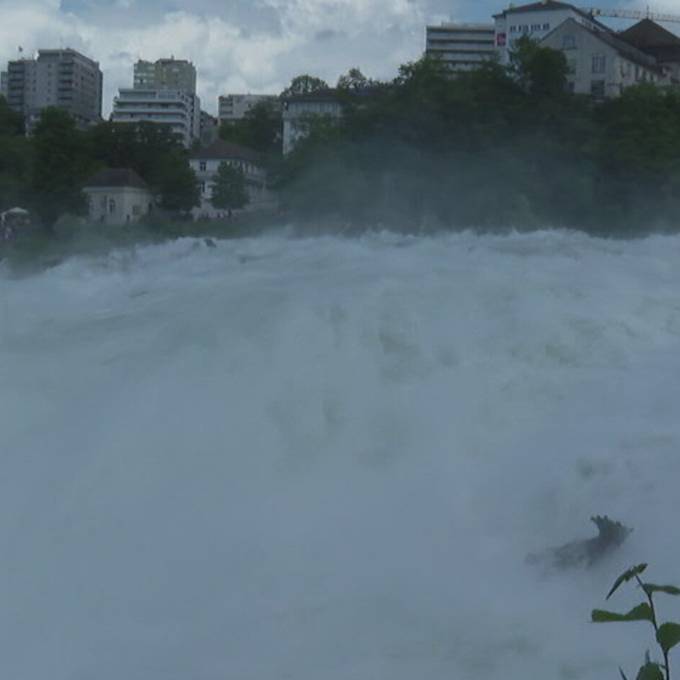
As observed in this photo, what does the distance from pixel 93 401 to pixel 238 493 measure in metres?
2.11

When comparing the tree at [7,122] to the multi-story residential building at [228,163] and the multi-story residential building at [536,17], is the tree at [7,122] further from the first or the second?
the multi-story residential building at [536,17]

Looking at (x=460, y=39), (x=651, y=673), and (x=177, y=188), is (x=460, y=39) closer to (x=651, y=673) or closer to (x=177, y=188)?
(x=177, y=188)

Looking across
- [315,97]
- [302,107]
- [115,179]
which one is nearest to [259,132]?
[302,107]

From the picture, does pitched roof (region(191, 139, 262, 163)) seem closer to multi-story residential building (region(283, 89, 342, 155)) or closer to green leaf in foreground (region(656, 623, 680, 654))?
multi-story residential building (region(283, 89, 342, 155))

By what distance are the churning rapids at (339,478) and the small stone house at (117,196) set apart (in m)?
22.3

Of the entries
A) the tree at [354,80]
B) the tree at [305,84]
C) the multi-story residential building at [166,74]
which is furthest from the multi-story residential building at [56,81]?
the tree at [354,80]

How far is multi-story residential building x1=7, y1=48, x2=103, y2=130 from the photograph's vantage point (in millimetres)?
109188

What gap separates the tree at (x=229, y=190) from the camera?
4050 cm

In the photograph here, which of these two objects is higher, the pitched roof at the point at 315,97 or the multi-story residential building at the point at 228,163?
the pitched roof at the point at 315,97

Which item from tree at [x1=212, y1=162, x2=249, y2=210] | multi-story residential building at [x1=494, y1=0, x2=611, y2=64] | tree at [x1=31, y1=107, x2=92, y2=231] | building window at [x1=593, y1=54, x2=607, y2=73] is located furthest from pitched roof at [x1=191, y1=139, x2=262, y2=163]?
building window at [x1=593, y1=54, x2=607, y2=73]

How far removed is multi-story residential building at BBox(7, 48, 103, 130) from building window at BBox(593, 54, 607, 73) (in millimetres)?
75494

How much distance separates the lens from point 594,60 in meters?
37.2

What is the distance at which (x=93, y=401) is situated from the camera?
9578 millimetres

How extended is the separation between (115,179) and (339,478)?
29.5 meters
